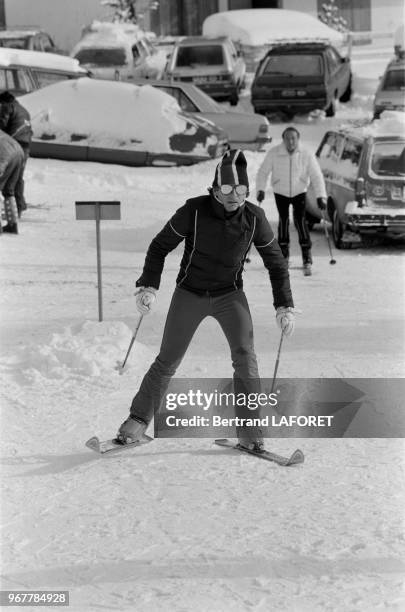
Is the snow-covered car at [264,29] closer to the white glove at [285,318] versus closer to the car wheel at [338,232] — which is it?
the car wheel at [338,232]

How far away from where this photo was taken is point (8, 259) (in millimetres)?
14906

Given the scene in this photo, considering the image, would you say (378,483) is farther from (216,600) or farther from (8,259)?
(8,259)

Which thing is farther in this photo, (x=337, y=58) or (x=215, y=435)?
(x=337, y=58)

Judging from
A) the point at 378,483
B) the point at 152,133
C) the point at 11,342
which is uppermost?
the point at 378,483

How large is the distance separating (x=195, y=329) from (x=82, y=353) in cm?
240

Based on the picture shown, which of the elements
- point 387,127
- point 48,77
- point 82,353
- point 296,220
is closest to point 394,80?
point 48,77

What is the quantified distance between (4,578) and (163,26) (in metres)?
40.3

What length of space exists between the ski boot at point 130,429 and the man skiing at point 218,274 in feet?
0.15

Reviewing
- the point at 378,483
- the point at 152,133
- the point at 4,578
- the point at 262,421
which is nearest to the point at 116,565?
the point at 4,578

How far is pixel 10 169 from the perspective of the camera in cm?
1538

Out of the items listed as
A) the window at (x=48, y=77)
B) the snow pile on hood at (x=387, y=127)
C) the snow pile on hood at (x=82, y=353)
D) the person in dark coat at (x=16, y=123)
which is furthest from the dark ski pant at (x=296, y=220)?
the window at (x=48, y=77)

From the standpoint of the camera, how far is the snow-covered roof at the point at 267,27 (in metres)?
37.5

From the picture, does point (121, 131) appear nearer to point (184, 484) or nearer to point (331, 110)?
point (331, 110)

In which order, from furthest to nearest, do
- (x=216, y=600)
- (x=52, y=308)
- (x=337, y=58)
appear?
(x=337, y=58) → (x=52, y=308) → (x=216, y=600)
